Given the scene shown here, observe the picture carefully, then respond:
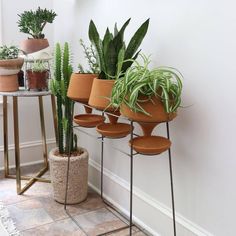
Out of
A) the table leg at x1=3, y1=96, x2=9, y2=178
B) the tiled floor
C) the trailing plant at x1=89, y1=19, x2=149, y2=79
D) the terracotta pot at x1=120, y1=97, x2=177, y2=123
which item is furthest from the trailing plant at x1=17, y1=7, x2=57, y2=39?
the terracotta pot at x1=120, y1=97, x2=177, y2=123

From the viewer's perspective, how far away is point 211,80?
4.63 feet

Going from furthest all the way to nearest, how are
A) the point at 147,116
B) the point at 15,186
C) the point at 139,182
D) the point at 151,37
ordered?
the point at 15,186
the point at 139,182
the point at 151,37
the point at 147,116

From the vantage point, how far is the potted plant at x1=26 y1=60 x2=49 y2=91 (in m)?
2.29

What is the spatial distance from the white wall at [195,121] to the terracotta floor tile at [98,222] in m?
0.16

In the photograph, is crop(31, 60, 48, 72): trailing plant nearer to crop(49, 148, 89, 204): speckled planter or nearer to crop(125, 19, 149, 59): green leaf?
crop(49, 148, 89, 204): speckled planter

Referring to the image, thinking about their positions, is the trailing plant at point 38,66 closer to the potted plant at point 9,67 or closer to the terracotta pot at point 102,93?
the potted plant at point 9,67

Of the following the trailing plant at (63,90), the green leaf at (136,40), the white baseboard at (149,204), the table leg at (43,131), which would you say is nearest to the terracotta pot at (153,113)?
the green leaf at (136,40)

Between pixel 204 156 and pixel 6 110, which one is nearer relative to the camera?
pixel 204 156

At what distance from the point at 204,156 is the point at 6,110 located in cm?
Result: 168

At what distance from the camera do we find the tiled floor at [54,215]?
6.10 feet

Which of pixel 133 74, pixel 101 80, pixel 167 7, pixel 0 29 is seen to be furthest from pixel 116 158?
pixel 0 29

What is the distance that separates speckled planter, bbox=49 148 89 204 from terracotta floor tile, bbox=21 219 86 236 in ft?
0.81

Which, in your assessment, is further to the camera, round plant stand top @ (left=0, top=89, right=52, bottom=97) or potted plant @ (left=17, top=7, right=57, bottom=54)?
potted plant @ (left=17, top=7, right=57, bottom=54)

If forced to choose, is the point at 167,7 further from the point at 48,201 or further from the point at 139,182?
the point at 48,201
